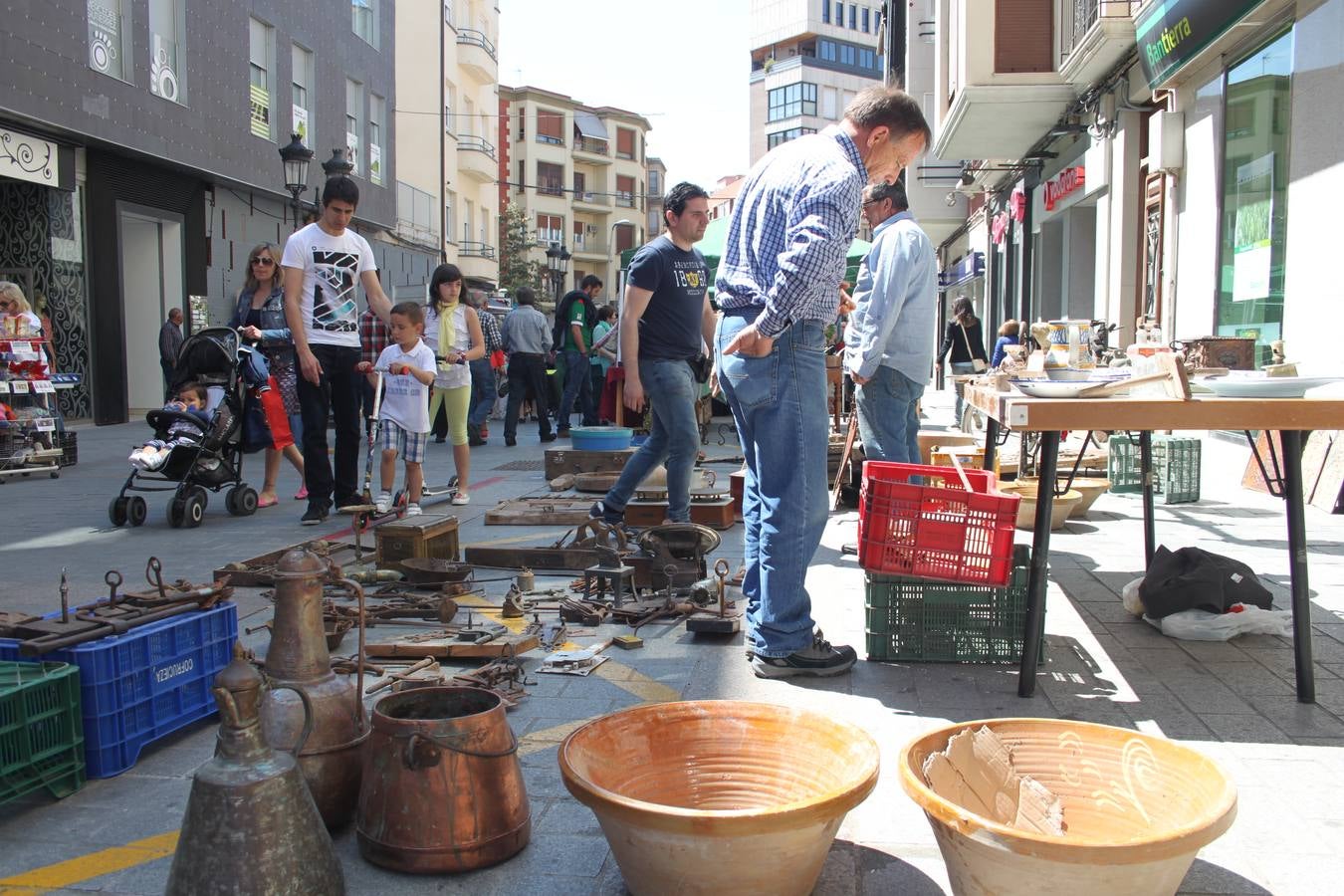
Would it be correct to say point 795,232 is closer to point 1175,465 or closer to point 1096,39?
point 1175,465

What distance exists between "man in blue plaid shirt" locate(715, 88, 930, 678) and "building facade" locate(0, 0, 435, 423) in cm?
1319

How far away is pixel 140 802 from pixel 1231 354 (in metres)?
6.43

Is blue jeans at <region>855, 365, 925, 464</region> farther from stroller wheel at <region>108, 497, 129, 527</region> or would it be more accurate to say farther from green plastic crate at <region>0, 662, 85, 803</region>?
stroller wheel at <region>108, 497, 129, 527</region>

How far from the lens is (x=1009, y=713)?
3.52m

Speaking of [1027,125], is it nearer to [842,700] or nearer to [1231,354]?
[1231,354]

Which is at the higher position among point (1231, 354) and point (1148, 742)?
point (1231, 354)

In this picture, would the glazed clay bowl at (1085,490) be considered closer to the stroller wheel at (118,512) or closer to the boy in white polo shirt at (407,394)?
the boy in white polo shirt at (407,394)

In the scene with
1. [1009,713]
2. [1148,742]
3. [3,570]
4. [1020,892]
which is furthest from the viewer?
[3,570]

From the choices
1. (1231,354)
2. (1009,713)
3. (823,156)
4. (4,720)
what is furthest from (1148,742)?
(1231,354)

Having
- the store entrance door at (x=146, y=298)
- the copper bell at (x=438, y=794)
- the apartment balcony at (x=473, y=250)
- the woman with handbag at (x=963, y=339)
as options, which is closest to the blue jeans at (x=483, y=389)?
the woman with handbag at (x=963, y=339)

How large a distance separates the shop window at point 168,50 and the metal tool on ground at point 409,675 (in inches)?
628

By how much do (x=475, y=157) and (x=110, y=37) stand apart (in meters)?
24.8

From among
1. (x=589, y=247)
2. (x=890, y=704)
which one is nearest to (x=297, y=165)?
(x=890, y=704)

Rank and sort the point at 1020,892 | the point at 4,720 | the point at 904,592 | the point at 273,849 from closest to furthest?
1. the point at 1020,892
2. the point at 273,849
3. the point at 4,720
4. the point at 904,592
